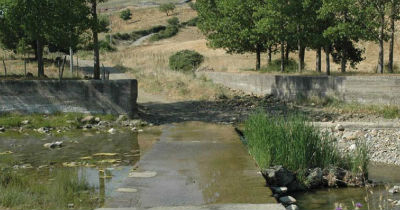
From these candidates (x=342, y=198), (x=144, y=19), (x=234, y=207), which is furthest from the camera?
(x=144, y=19)

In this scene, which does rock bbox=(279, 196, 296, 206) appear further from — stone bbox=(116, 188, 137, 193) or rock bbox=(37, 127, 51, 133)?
rock bbox=(37, 127, 51, 133)

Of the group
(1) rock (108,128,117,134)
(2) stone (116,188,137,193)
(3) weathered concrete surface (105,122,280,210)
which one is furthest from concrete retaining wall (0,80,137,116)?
(2) stone (116,188,137,193)

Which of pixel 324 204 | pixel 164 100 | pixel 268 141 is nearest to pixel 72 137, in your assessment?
pixel 268 141

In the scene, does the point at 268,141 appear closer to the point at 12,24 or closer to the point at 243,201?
the point at 243,201

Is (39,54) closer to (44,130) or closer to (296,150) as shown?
(44,130)

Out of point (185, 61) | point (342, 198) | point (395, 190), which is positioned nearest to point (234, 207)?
point (342, 198)

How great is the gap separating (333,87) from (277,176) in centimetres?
1480

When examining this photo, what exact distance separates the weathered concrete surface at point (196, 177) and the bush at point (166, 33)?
85.1 metres

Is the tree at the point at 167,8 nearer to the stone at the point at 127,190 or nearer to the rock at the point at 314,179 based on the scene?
the rock at the point at 314,179

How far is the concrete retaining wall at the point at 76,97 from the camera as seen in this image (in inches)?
723

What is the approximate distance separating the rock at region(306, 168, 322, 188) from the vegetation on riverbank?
0.15 meters

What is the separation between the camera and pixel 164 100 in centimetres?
2645

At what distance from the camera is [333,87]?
2386cm

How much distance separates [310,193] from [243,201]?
11.1 feet
